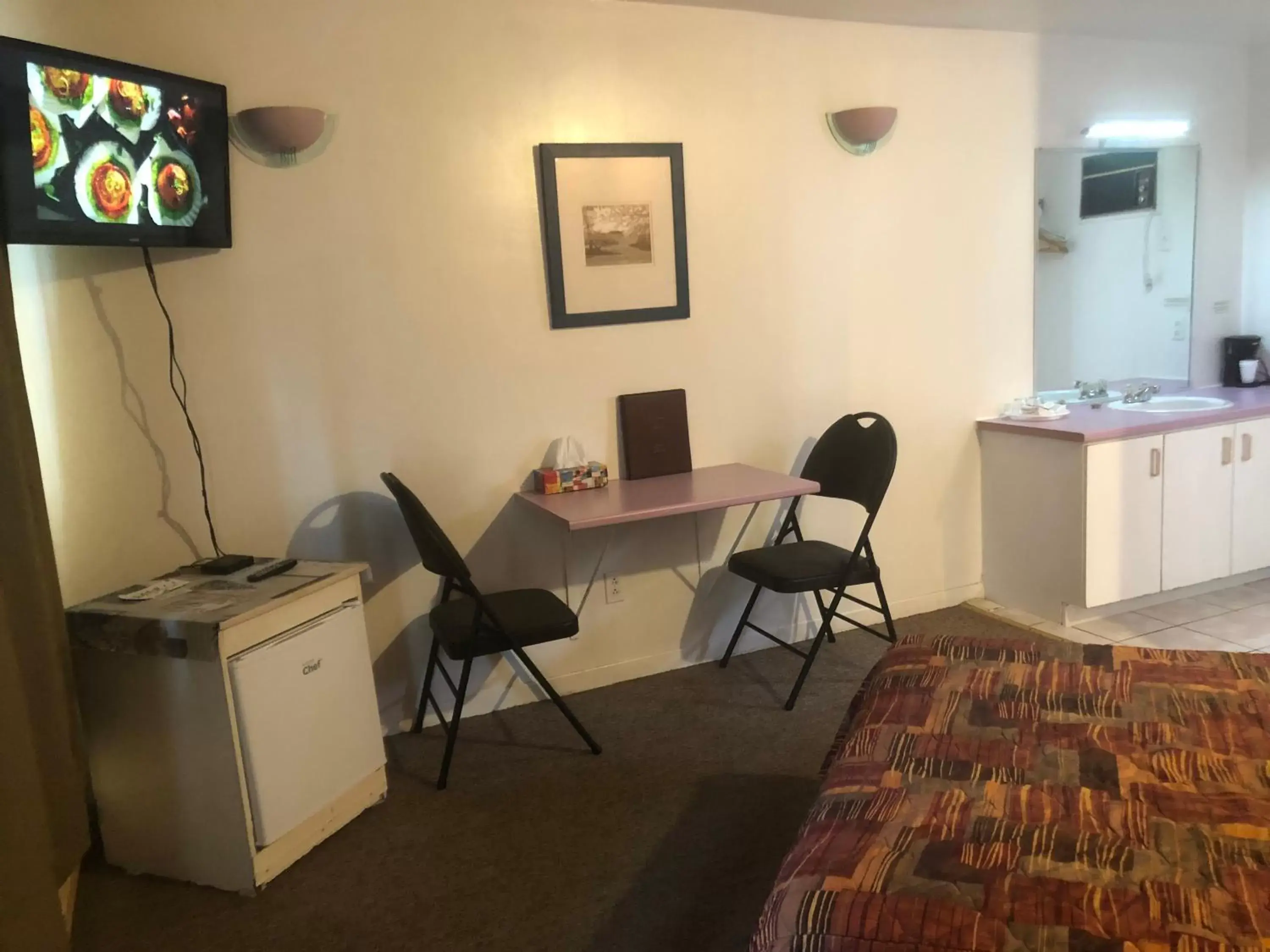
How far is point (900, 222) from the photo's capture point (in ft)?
11.8

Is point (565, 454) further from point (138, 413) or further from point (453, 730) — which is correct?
point (138, 413)

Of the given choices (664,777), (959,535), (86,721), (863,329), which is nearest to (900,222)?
(863,329)

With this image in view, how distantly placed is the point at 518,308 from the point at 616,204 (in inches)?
19.8

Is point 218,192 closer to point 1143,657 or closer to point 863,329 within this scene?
point 863,329

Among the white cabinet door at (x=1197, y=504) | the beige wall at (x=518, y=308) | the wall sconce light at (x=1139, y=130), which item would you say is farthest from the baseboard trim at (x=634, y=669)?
the wall sconce light at (x=1139, y=130)

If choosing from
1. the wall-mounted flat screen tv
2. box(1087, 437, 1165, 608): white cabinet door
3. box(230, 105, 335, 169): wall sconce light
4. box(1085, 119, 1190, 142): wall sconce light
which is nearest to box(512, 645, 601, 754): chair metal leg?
the wall-mounted flat screen tv

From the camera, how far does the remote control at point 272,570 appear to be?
242 cm

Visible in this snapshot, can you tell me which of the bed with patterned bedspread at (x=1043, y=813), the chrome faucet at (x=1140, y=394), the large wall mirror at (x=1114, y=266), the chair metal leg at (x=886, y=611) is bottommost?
the chair metal leg at (x=886, y=611)

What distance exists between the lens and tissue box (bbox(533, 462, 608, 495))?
300 centimetres

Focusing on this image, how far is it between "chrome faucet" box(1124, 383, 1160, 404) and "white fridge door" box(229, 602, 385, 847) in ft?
11.0

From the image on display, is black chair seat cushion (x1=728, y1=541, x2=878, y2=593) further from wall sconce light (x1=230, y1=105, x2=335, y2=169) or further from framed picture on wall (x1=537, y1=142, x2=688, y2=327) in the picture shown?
wall sconce light (x1=230, y1=105, x2=335, y2=169)

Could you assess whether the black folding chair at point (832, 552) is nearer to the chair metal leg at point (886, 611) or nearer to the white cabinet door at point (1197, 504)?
the chair metal leg at point (886, 611)

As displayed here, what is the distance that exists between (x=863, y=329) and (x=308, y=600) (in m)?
2.33

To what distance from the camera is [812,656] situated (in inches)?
121
